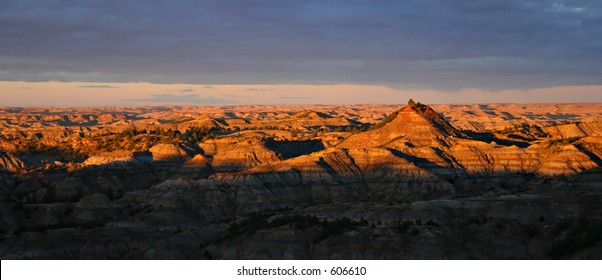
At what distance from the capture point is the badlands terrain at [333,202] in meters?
108

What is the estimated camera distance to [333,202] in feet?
501

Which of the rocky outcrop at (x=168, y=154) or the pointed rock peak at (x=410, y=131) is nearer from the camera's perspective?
the pointed rock peak at (x=410, y=131)

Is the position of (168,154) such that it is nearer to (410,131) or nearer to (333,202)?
(410,131)

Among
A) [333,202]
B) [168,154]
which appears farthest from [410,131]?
[168,154]

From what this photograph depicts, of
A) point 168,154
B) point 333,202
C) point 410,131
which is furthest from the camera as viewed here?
point 168,154

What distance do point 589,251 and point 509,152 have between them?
7439 cm

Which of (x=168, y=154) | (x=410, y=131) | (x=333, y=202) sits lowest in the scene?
(x=333, y=202)

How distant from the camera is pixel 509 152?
561 ft

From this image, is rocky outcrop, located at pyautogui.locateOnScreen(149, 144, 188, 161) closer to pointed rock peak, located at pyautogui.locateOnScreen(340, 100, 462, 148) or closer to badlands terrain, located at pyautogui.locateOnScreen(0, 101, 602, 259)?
badlands terrain, located at pyautogui.locateOnScreen(0, 101, 602, 259)

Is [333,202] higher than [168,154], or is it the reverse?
[168,154]

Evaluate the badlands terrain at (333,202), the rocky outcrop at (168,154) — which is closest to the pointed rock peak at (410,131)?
the badlands terrain at (333,202)

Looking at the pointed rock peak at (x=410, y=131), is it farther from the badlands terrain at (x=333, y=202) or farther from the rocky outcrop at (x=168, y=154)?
the rocky outcrop at (x=168, y=154)

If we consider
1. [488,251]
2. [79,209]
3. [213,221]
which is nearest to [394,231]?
[488,251]

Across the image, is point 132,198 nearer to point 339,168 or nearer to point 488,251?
point 339,168
